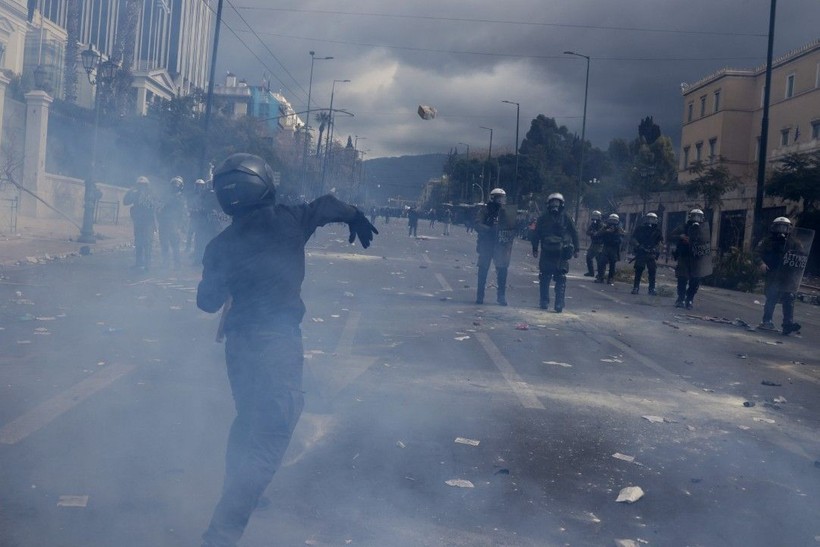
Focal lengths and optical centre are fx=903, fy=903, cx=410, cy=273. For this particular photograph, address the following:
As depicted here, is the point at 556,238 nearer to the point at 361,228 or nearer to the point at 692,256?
the point at 692,256

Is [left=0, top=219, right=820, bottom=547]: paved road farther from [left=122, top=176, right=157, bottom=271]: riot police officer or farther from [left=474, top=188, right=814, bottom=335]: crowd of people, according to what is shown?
[left=122, top=176, right=157, bottom=271]: riot police officer

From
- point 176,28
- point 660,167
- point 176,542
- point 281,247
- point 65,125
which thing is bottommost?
point 176,542

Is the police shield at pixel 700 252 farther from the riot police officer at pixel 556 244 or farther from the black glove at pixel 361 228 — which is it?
the black glove at pixel 361 228

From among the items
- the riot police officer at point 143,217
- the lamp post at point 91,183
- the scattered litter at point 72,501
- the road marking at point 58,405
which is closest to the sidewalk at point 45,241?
the lamp post at point 91,183

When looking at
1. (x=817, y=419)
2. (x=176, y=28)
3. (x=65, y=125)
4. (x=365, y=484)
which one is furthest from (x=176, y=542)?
(x=176, y=28)

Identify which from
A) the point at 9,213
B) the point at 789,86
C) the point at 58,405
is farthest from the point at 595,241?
the point at 789,86

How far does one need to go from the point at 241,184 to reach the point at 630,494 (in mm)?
2821

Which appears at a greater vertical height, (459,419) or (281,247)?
(281,247)

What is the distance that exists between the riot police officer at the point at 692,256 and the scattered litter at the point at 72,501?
526 inches

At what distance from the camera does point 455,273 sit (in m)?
21.3

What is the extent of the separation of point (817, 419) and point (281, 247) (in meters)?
5.57

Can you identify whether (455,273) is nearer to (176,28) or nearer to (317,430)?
(317,430)

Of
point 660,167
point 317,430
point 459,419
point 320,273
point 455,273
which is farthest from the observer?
point 660,167

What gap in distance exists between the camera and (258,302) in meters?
3.98
